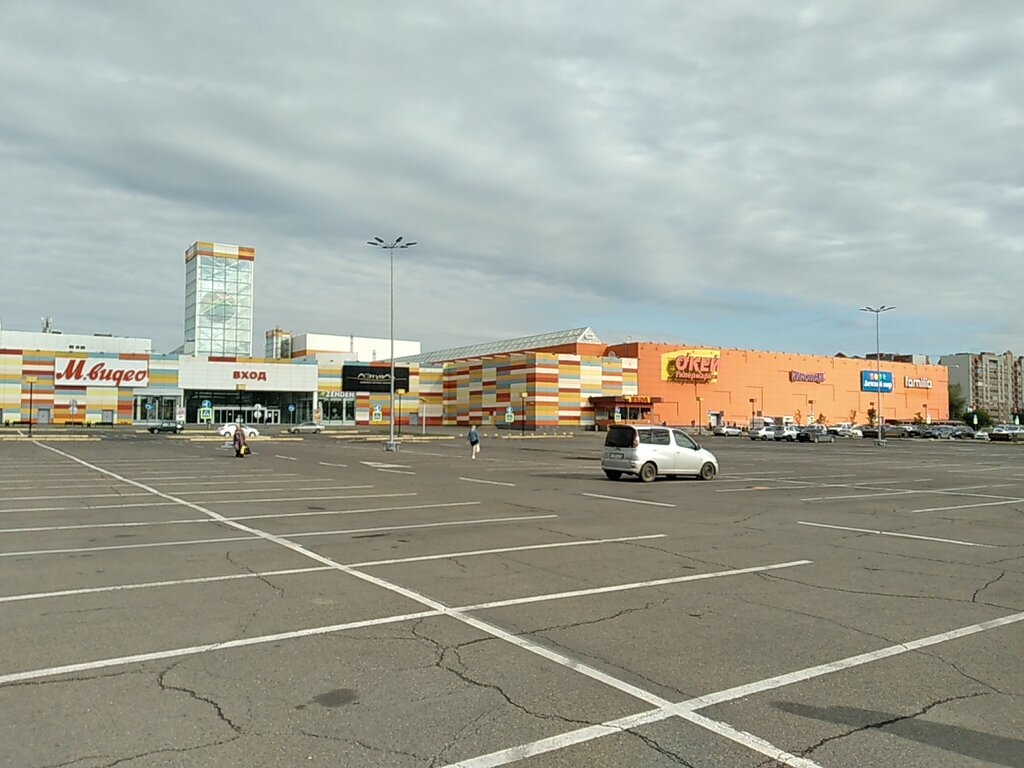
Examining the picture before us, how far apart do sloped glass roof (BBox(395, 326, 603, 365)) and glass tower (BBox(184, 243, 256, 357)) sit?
92.4 ft

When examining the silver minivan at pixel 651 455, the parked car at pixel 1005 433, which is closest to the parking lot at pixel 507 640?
the silver minivan at pixel 651 455

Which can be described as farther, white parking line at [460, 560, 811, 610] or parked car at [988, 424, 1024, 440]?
parked car at [988, 424, 1024, 440]

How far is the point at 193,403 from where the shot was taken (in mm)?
91812

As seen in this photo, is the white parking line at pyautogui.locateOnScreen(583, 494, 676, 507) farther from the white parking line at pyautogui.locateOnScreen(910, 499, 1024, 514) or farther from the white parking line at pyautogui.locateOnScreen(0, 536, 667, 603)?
the white parking line at pyautogui.locateOnScreen(910, 499, 1024, 514)

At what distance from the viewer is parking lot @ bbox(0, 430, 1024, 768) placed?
4297 millimetres

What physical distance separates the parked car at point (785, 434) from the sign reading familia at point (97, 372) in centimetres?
6854

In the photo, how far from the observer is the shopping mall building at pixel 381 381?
82.8 meters

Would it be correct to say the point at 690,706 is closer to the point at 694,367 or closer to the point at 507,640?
the point at 507,640

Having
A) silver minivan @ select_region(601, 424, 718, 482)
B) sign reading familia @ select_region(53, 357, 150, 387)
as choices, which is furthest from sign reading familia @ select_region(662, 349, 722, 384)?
silver minivan @ select_region(601, 424, 718, 482)

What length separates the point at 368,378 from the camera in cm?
9450

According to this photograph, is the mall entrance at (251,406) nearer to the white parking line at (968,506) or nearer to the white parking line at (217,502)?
the white parking line at (217,502)

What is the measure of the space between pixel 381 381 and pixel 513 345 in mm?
27975

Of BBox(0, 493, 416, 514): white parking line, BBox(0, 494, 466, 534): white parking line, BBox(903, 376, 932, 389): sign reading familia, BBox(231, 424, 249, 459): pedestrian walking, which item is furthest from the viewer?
BBox(903, 376, 932, 389): sign reading familia

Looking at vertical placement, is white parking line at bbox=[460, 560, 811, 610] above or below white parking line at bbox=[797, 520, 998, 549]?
above
